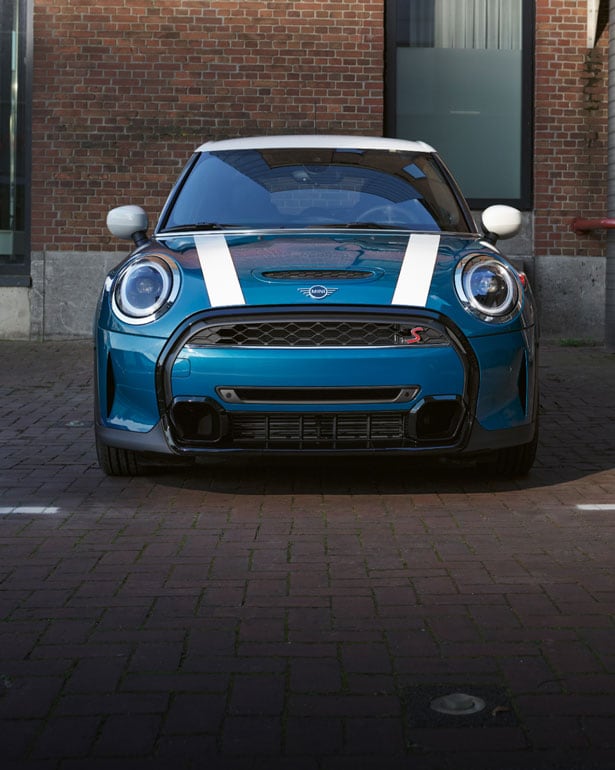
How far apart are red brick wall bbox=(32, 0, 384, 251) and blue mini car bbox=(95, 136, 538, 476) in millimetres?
7692

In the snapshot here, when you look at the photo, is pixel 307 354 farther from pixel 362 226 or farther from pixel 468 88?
pixel 468 88

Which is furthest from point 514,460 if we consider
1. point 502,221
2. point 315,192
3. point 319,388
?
point 315,192

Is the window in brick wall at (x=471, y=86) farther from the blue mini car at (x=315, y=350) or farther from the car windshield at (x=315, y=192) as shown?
the blue mini car at (x=315, y=350)

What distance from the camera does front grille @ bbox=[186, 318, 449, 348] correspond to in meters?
5.42

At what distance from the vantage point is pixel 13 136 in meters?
13.8

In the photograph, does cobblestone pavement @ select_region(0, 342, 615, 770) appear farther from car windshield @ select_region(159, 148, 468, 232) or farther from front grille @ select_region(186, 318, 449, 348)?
car windshield @ select_region(159, 148, 468, 232)

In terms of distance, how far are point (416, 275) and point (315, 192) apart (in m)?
1.42

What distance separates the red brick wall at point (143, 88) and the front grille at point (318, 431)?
27.2 ft

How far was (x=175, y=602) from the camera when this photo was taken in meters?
4.00

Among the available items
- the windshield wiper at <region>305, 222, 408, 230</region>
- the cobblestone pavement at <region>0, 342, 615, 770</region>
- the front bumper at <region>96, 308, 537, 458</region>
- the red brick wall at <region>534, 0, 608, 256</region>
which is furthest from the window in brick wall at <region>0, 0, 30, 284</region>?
the front bumper at <region>96, 308, 537, 458</region>

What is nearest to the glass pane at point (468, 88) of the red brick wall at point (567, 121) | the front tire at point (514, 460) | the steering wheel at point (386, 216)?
the red brick wall at point (567, 121)

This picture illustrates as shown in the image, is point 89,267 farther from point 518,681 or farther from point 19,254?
point 518,681

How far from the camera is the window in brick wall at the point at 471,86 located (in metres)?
14.0

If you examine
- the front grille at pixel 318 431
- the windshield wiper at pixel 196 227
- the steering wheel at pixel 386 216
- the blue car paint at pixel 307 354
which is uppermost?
the steering wheel at pixel 386 216
